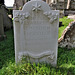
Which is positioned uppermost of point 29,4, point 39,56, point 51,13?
point 29,4

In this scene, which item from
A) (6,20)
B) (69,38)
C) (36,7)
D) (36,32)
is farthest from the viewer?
(6,20)

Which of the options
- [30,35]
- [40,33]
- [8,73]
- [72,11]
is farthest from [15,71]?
[72,11]

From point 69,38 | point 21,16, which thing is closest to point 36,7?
point 21,16

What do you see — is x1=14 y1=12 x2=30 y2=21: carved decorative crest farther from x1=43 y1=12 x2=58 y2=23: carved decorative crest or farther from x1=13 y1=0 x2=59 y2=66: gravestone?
x1=43 y1=12 x2=58 y2=23: carved decorative crest

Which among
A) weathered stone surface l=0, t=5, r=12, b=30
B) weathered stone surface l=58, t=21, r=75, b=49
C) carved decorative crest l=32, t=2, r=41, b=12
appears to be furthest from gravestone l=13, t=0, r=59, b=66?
weathered stone surface l=0, t=5, r=12, b=30

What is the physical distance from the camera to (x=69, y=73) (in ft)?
8.51

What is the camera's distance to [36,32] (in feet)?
9.14

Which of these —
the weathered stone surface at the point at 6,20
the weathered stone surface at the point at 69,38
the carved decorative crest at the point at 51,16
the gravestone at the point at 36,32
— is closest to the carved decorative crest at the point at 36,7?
the gravestone at the point at 36,32

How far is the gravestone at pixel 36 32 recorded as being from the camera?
8.54 ft

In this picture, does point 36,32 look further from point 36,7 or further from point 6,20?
point 6,20

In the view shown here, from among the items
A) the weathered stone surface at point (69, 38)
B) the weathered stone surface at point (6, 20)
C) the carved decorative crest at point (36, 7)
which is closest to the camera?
the carved decorative crest at point (36, 7)

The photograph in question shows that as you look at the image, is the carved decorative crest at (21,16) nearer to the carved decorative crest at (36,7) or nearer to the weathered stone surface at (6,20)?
the carved decorative crest at (36,7)

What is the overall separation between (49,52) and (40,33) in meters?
0.60

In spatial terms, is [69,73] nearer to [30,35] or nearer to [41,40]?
[41,40]
